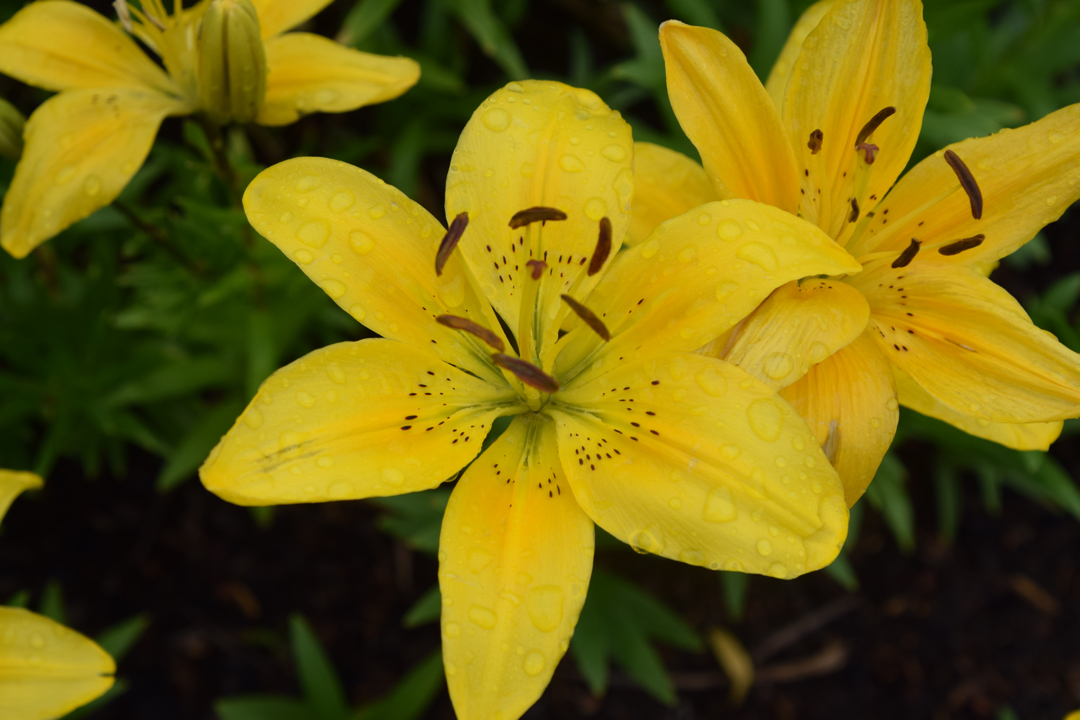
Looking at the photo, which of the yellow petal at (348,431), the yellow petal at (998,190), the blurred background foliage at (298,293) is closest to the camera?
the yellow petal at (348,431)

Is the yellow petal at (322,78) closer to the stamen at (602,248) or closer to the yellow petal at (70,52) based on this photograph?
the yellow petal at (70,52)

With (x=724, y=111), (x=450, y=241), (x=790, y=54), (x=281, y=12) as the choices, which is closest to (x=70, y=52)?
(x=281, y=12)

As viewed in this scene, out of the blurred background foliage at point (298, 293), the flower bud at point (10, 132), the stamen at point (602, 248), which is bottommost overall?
the blurred background foliage at point (298, 293)

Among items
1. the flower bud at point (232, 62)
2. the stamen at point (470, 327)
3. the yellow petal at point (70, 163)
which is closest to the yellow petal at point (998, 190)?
the stamen at point (470, 327)

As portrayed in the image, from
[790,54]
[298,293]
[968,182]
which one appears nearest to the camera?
[968,182]

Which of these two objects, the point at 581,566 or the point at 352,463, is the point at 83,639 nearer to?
the point at 352,463

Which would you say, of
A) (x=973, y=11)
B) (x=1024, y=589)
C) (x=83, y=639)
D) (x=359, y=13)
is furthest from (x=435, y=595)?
(x=1024, y=589)

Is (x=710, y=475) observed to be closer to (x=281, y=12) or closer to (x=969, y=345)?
(x=969, y=345)
